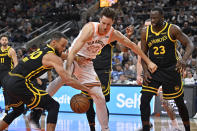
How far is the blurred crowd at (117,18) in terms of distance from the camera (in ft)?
41.9

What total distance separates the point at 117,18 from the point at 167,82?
12668 millimetres

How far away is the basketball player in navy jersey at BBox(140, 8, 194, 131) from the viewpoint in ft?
17.4

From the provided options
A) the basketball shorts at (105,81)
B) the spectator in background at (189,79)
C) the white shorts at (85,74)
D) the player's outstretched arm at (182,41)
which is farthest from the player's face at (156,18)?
the spectator in background at (189,79)

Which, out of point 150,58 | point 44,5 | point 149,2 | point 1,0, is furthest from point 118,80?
point 1,0

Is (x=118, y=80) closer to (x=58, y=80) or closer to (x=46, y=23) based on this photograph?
(x=58, y=80)

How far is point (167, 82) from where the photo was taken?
17.9ft

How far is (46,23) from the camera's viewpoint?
22047 millimetres

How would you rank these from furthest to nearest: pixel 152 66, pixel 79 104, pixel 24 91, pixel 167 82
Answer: pixel 167 82
pixel 152 66
pixel 79 104
pixel 24 91

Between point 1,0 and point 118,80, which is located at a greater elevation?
point 1,0

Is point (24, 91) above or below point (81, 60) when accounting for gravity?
below

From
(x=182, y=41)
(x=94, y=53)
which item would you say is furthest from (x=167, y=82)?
(x=94, y=53)

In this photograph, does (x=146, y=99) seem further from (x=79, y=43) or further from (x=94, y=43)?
(x=79, y=43)

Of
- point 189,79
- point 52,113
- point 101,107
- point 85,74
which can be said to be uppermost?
point 85,74

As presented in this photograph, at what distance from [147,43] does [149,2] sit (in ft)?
46.5
